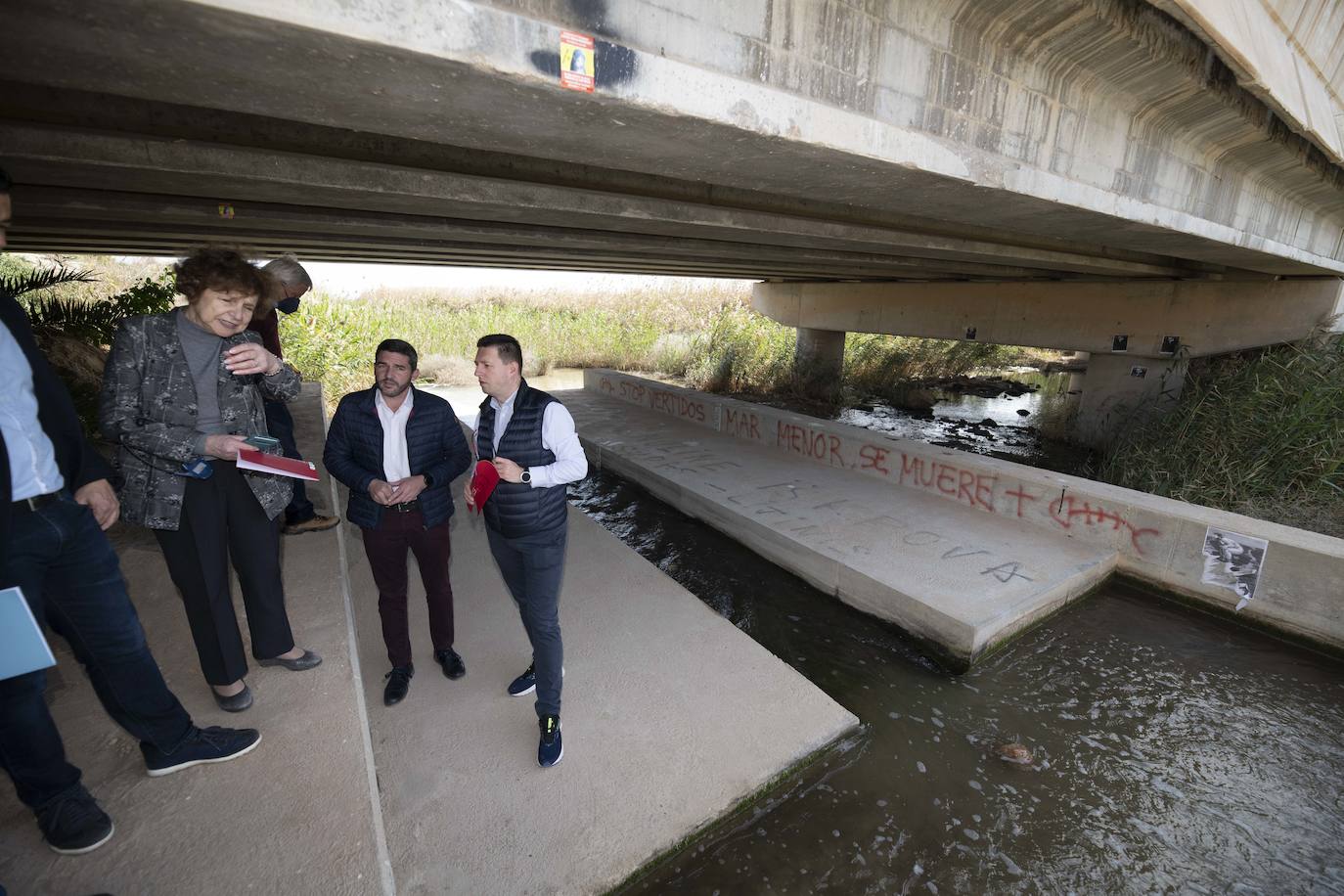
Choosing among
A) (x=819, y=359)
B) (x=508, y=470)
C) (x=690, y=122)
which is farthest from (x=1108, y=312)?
(x=508, y=470)

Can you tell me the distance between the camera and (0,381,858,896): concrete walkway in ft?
6.82

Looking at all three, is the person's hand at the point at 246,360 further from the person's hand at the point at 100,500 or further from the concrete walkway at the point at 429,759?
the concrete walkway at the point at 429,759

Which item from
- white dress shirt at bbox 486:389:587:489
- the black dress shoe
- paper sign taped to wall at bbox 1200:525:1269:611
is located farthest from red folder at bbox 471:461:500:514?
paper sign taped to wall at bbox 1200:525:1269:611

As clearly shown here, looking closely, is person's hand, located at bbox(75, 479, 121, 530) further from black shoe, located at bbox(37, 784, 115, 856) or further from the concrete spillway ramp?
the concrete spillway ramp

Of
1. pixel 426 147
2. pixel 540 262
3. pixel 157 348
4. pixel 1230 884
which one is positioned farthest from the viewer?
pixel 540 262

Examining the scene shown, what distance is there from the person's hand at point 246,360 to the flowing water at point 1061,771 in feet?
9.27

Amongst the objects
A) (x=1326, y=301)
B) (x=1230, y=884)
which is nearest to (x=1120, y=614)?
(x=1230, y=884)

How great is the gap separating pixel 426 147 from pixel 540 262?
21.8ft

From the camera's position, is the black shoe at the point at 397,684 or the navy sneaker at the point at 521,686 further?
the navy sneaker at the point at 521,686

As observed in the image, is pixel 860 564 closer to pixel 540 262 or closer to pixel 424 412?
pixel 424 412

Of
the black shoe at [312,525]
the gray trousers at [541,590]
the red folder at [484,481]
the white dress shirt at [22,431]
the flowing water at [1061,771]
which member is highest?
the white dress shirt at [22,431]

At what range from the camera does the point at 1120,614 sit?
16.4ft

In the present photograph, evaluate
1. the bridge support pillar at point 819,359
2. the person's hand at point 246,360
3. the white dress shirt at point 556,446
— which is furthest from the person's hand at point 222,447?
the bridge support pillar at point 819,359

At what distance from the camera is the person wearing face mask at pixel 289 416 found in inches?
160
